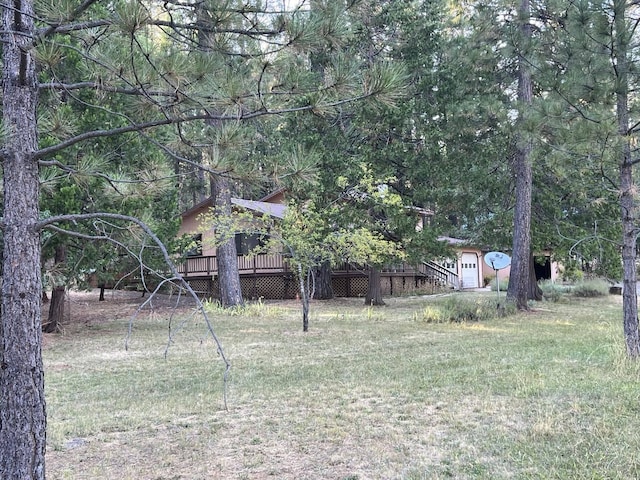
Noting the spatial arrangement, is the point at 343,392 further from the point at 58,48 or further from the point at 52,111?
the point at 58,48

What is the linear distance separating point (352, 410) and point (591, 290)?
59.3 feet

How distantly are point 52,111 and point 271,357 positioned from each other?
496cm

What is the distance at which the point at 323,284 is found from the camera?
1989cm

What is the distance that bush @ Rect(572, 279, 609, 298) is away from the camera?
19.8 m

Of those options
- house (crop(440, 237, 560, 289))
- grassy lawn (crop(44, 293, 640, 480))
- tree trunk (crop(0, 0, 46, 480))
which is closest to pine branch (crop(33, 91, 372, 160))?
tree trunk (crop(0, 0, 46, 480))

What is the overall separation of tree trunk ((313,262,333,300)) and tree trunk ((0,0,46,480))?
1697 centimetres

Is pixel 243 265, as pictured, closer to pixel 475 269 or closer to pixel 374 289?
pixel 374 289

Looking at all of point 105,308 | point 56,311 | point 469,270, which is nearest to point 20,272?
point 56,311

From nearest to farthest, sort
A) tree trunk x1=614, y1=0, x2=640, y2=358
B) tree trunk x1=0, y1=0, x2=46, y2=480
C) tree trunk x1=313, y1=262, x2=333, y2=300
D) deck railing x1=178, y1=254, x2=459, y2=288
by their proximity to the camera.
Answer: tree trunk x1=0, y1=0, x2=46, y2=480
tree trunk x1=614, y1=0, x2=640, y2=358
tree trunk x1=313, y1=262, x2=333, y2=300
deck railing x1=178, y1=254, x2=459, y2=288

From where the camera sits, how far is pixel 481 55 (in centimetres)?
1304

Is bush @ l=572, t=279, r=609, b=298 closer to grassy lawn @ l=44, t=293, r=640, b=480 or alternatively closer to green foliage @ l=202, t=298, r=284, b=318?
grassy lawn @ l=44, t=293, r=640, b=480

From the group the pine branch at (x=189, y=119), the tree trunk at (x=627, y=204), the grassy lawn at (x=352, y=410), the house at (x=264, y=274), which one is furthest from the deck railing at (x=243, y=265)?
the pine branch at (x=189, y=119)

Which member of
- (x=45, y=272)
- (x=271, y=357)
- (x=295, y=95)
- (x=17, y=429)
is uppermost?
(x=295, y=95)

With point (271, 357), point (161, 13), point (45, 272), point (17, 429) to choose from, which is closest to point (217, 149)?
point (161, 13)
